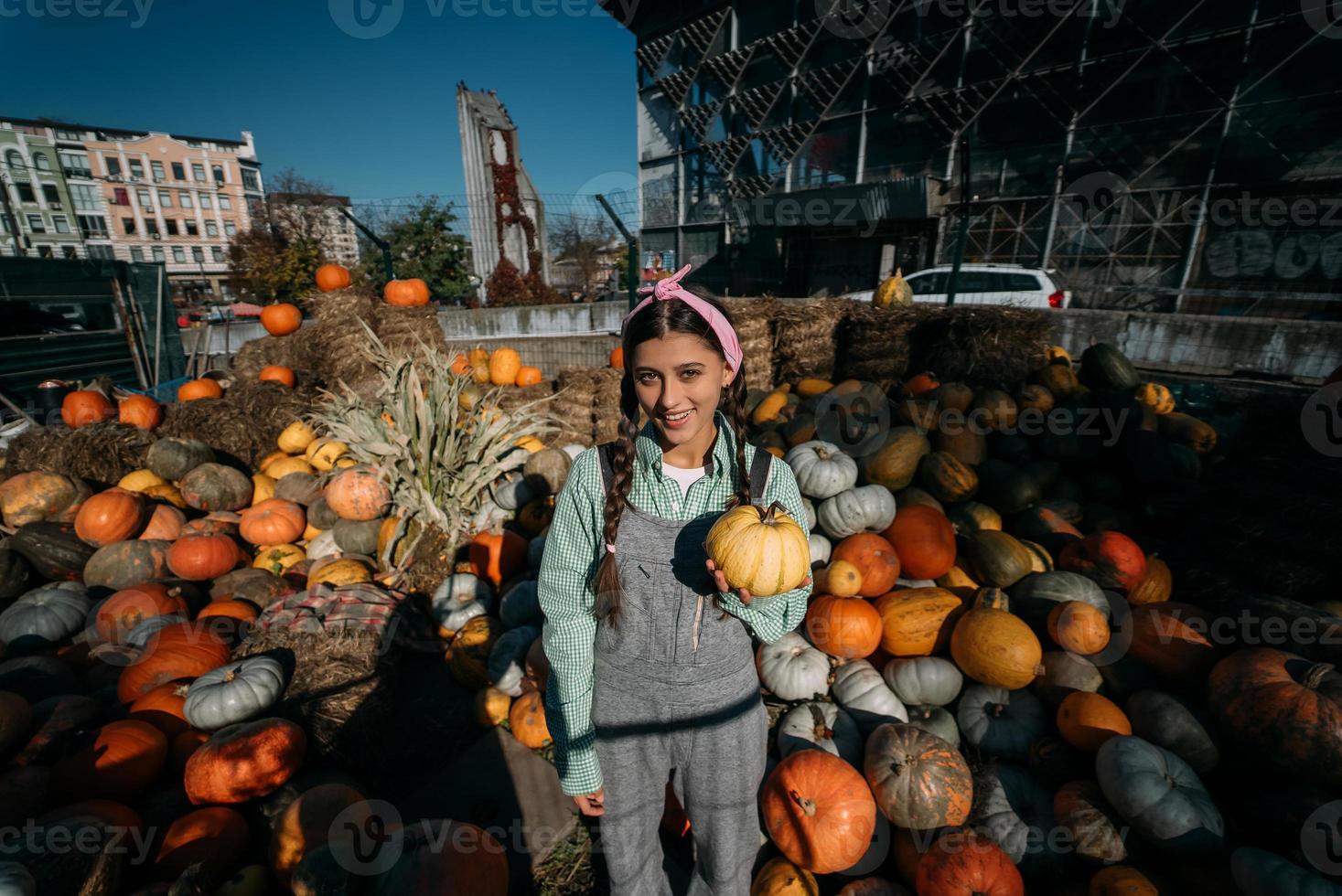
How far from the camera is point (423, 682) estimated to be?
11.7 ft

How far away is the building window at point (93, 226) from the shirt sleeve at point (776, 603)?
7564 cm

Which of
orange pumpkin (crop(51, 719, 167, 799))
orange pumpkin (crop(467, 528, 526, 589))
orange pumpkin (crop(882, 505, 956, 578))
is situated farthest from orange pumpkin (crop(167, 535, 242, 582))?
orange pumpkin (crop(882, 505, 956, 578))

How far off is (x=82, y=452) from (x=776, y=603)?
712cm

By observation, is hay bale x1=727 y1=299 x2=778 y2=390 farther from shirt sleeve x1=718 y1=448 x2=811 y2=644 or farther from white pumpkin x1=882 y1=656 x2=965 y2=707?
shirt sleeve x1=718 y1=448 x2=811 y2=644

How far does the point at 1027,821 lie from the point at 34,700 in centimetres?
554

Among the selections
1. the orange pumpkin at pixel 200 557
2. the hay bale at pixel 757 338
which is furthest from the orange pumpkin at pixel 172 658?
the hay bale at pixel 757 338

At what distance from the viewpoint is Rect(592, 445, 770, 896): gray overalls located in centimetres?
174

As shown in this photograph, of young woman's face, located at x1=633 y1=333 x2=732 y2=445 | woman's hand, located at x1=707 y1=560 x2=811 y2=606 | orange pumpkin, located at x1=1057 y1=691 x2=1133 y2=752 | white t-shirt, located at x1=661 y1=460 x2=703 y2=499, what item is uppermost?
young woman's face, located at x1=633 y1=333 x2=732 y2=445

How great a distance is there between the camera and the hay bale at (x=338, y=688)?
2809mm

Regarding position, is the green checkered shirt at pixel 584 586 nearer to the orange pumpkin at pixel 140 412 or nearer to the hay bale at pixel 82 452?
the hay bale at pixel 82 452

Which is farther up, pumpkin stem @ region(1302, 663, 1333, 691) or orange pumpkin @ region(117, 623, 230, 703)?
pumpkin stem @ region(1302, 663, 1333, 691)

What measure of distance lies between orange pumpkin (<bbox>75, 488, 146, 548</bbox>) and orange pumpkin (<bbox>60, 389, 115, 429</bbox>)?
2495 millimetres

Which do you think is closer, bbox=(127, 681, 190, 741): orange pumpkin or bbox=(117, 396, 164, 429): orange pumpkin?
bbox=(127, 681, 190, 741): orange pumpkin

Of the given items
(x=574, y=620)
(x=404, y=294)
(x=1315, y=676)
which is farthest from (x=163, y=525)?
(x=1315, y=676)
